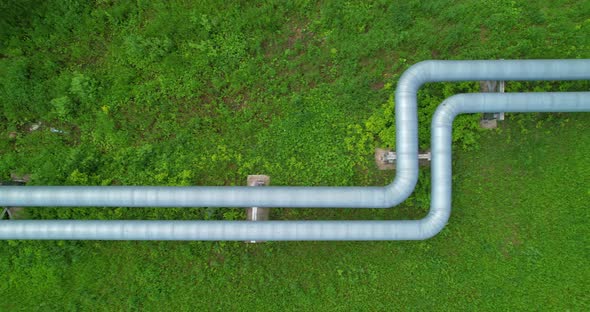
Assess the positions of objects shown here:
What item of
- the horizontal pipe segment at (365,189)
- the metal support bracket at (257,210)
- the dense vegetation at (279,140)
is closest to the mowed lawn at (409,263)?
the dense vegetation at (279,140)

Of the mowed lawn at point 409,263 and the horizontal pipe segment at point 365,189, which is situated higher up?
the horizontal pipe segment at point 365,189

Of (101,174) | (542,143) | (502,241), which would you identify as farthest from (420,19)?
(101,174)

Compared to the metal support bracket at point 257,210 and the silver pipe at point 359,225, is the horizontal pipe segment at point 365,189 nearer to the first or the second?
the metal support bracket at point 257,210

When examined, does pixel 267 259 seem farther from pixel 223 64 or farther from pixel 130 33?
pixel 130 33

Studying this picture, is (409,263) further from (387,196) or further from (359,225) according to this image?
(387,196)

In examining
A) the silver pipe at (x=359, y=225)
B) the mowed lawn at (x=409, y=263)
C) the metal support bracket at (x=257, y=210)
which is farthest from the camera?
the mowed lawn at (x=409, y=263)

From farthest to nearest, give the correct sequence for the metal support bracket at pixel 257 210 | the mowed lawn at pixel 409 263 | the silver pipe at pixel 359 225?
the mowed lawn at pixel 409 263 → the metal support bracket at pixel 257 210 → the silver pipe at pixel 359 225

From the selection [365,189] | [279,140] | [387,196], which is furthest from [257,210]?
[387,196]
